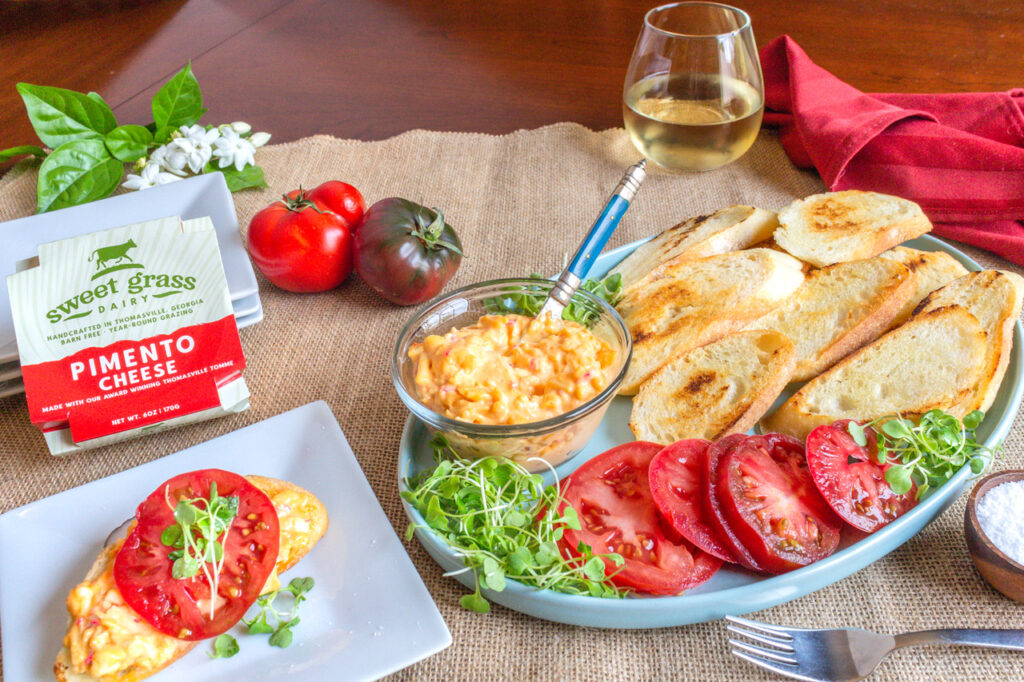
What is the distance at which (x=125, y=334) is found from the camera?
6.83ft

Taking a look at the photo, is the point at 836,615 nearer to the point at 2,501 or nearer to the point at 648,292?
the point at 648,292

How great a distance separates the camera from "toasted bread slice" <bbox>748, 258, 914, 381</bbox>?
217 cm

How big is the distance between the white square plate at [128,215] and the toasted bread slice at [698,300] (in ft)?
4.43

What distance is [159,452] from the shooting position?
7.18 feet

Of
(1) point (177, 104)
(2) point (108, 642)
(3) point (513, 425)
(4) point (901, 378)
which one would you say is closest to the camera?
(2) point (108, 642)

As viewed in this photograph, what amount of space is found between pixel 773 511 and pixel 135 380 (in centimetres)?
164

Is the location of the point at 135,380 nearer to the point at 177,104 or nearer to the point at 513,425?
the point at 513,425

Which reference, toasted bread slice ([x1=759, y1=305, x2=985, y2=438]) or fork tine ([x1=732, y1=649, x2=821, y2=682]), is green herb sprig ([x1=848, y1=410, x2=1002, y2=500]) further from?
fork tine ([x1=732, y1=649, x2=821, y2=682])

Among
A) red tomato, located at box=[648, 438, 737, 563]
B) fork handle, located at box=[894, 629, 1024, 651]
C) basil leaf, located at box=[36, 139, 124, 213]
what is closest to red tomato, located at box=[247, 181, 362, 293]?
basil leaf, located at box=[36, 139, 124, 213]

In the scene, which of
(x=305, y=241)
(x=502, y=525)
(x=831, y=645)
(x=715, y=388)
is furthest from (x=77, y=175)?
(x=831, y=645)

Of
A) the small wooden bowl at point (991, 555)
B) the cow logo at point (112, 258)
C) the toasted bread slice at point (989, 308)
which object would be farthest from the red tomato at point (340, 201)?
the small wooden bowl at point (991, 555)

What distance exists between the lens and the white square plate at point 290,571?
5.13ft

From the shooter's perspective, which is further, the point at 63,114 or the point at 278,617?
the point at 63,114

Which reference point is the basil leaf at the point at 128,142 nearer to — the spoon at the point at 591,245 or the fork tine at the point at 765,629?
the spoon at the point at 591,245
